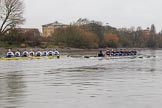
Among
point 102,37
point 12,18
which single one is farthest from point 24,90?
point 102,37

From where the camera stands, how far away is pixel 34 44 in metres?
101

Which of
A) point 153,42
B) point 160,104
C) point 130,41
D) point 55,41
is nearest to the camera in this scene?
point 160,104

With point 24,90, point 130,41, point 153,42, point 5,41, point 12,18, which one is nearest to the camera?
point 24,90

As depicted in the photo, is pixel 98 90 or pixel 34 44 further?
pixel 34 44

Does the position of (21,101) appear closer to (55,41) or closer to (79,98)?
(79,98)

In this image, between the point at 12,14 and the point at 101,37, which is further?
the point at 101,37

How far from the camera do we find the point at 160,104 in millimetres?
12625

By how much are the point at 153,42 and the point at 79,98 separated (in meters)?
171

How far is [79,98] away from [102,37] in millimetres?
122915

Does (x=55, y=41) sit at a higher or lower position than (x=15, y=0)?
lower

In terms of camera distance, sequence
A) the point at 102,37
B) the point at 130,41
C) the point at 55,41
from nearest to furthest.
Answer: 1. the point at 55,41
2. the point at 102,37
3. the point at 130,41

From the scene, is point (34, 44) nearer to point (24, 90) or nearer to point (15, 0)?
point (15, 0)

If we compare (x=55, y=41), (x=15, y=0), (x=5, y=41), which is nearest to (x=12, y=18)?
(x=15, y=0)

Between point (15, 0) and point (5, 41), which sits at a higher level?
point (15, 0)
